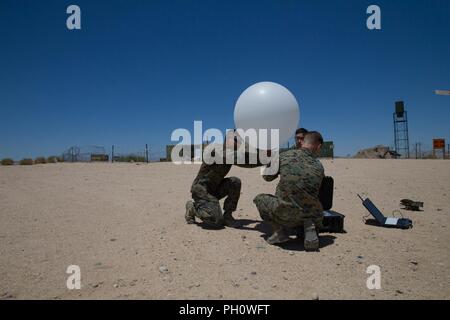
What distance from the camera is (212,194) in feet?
16.8

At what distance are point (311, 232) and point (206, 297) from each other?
5.53 ft

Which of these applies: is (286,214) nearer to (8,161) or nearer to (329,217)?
(329,217)

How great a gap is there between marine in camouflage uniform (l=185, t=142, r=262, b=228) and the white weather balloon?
63cm

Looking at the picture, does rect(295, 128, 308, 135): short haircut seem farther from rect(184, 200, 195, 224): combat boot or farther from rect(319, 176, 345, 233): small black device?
rect(184, 200, 195, 224): combat boot

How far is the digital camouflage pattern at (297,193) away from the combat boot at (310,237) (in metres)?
0.07

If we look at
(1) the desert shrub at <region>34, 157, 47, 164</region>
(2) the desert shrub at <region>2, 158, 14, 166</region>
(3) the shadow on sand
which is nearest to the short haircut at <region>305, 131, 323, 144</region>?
(3) the shadow on sand

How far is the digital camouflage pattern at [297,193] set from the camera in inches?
145

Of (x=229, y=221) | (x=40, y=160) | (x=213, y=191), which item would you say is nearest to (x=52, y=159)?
(x=40, y=160)

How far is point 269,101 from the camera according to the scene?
4.67m

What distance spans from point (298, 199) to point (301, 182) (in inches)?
8.1

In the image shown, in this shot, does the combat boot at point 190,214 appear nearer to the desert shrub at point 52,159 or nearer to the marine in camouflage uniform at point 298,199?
the marine in camouflage uniform at point 298,199

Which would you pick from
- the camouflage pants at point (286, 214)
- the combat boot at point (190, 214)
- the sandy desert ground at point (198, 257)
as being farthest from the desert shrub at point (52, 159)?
the camouflage pants at point (286, 214)

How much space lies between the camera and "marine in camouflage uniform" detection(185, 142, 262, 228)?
475cm
